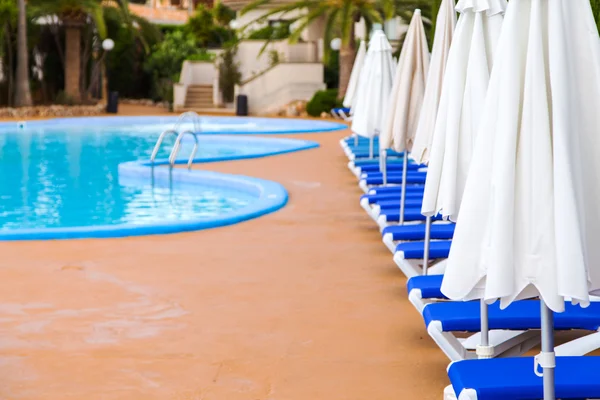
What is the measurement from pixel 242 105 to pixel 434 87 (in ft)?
86.5

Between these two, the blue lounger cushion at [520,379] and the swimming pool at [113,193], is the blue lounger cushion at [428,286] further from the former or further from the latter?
the swimming pool at [113,193]

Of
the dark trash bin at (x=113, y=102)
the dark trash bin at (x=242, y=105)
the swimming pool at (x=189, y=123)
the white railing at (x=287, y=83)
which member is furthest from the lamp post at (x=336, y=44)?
the dark trash bin at (x=113, y=102)

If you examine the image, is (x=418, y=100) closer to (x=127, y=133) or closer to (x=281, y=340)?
(x=281, y=340)

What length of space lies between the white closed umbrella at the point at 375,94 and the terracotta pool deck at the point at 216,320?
1967 millimetres

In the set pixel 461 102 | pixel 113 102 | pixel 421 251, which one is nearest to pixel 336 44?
pixel 113 102

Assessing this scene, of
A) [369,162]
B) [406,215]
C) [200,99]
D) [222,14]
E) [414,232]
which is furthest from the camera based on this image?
[222,14]

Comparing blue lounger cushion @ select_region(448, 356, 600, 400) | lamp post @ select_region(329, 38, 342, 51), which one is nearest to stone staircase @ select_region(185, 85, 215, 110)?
lamp post @ select_region(329, 38, 342, 51)

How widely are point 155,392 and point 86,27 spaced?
2983cm

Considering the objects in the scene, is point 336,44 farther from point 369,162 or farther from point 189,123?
point 369,162

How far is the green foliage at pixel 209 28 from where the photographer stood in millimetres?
41031

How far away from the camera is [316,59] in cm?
3306

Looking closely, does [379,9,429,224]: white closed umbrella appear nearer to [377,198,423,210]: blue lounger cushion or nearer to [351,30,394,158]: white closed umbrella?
[377,198,423,210]: blue lounger cushion

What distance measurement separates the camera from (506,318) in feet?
14.2

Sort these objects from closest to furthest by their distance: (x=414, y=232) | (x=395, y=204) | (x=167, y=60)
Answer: (x=414, y=232)
(x=395, y=204)
(x=167, y=60)
